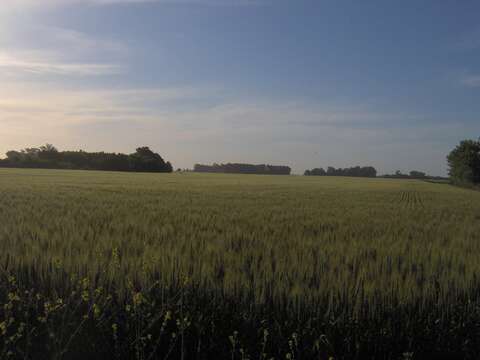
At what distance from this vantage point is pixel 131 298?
2793mm

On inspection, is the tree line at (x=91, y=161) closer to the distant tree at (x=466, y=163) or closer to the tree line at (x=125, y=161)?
the tree line at (x=125, y=161)

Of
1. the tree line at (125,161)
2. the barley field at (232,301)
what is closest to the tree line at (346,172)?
the tree line at (125,161)

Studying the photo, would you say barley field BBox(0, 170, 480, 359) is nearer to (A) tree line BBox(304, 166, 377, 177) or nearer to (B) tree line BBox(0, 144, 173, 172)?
(B) tree line BBox(0, 144, 173, 172)

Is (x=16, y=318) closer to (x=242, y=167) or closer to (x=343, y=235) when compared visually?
(x=343, y=235)

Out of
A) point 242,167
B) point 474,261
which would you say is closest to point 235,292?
point 474,261

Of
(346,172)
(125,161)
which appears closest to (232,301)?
(125,161)

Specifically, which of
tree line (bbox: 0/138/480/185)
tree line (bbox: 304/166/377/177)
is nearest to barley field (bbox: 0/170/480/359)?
tree line (bbox: 0/138/480/185)

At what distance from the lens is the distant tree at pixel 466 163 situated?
74.4 meters

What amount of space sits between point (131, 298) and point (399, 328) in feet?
6.58

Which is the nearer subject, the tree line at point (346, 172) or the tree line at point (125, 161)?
the tree line at point (125, 161)

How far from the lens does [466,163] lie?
7519cm

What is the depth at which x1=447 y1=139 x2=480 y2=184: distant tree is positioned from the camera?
74.4 metres

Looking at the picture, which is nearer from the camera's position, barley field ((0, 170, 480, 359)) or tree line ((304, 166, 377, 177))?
barley field ((0, 170, 480, 359))

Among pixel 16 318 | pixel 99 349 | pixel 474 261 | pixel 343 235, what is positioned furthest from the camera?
pixel 343 235
